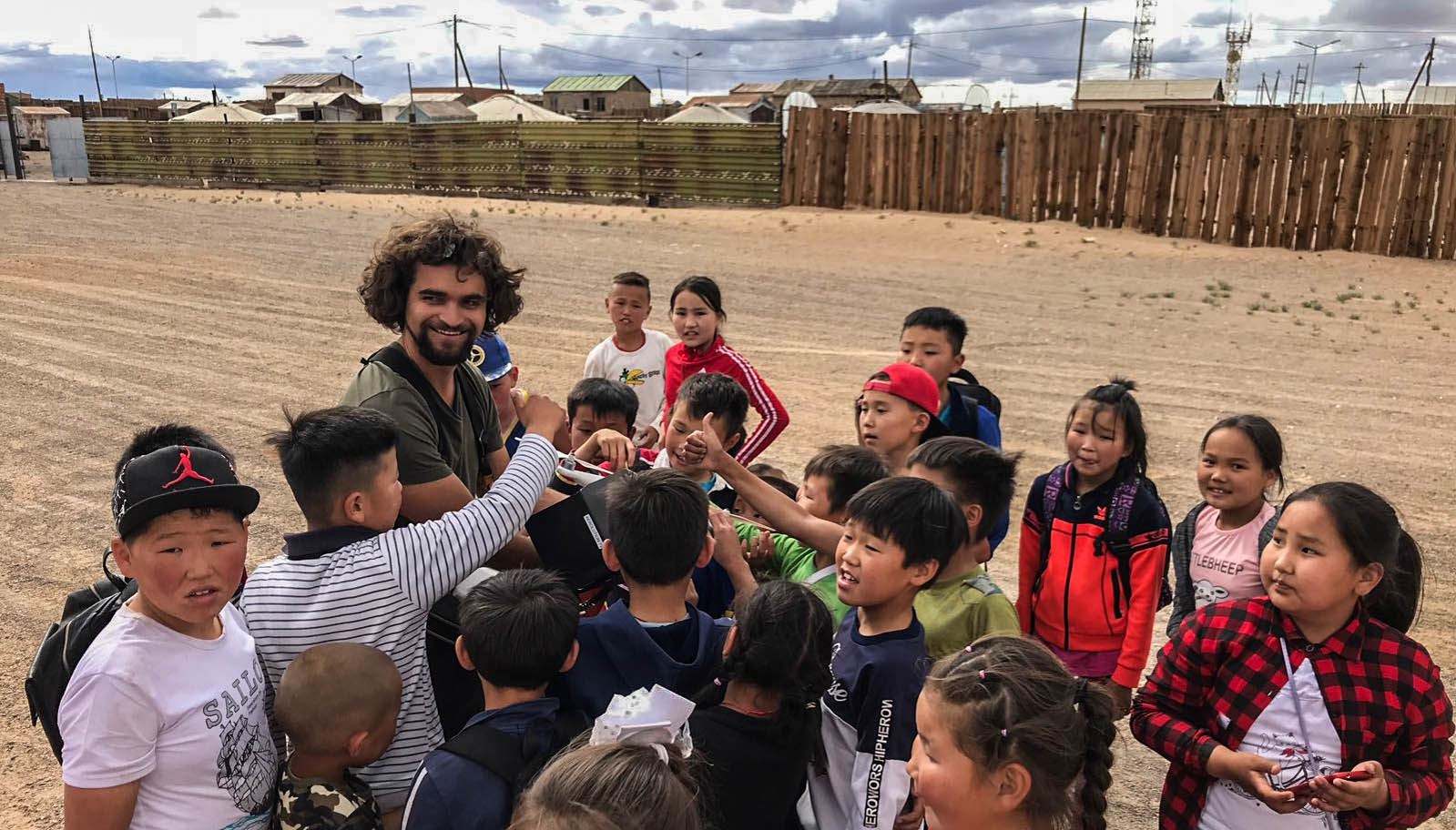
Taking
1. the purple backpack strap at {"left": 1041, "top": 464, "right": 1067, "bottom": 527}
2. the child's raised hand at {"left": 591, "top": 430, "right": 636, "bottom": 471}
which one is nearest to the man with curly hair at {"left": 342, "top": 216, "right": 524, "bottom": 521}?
the child's raised hand at {"left": 591, "top": 430, "right": 636, "bottom": 471}

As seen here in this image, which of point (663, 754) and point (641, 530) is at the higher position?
point (641, 530)

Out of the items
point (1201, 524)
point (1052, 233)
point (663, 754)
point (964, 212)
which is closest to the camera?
point (663, 754)

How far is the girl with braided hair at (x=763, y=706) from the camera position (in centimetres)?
242

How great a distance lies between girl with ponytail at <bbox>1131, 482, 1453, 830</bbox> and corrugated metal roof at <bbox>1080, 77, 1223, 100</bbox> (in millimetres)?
55301

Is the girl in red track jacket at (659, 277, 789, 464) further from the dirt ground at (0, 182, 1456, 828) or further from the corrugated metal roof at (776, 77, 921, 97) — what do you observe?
the corrugated metal roof at (776, 77, 921, 97)

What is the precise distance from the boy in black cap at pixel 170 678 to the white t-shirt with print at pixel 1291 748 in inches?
98.7

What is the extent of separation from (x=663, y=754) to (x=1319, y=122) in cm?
1915

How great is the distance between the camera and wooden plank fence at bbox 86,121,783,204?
2547cm

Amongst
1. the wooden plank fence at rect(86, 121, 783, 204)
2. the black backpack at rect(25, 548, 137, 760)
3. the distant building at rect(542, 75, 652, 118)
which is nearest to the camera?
the black backpack at rect(25, 548, 137, 760)

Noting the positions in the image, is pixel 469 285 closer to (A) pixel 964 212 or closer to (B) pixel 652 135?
(A) pixel 964 212

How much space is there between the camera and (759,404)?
500cm

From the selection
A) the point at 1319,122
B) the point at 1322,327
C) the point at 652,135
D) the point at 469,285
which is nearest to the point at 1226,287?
the point at 1322,327

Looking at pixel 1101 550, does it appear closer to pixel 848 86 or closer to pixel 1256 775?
pixel 1256 775

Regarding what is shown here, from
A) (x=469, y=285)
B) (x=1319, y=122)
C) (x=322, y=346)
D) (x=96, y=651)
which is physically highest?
(x=1319, y=122)
